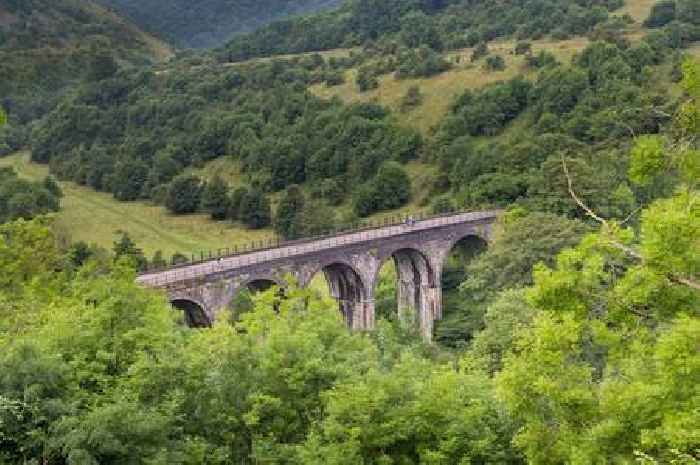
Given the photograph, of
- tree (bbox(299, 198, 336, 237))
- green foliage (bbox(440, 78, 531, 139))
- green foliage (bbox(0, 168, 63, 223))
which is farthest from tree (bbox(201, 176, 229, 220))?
green foliage (bbox(440, 78, 531, 139))

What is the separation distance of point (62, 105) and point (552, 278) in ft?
480

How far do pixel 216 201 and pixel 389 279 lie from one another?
127 feet

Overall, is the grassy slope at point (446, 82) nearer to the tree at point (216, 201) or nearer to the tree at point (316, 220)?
the tree at point (316, 220)

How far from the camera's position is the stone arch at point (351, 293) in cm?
6721

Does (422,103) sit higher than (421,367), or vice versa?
(422,103)

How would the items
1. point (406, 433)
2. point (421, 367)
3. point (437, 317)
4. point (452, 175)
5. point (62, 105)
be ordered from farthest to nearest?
point (62, 105) < point (452, 175) < point (437, 317) < point (421, 367) < point (406, 433)

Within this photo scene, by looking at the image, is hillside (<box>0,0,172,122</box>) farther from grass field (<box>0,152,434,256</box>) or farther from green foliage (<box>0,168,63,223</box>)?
green foliage (<box>0,168,63,223</box>)

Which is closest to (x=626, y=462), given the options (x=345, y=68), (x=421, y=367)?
(x=421, y=367)

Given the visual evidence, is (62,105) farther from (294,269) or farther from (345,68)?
(294,269)

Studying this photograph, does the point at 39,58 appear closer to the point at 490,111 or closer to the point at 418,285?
the point at 490,111

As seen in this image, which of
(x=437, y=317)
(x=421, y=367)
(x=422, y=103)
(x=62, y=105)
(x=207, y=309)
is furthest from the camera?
(x=62, y=105)

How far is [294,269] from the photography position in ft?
201

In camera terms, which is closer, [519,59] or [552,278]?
[552,278]

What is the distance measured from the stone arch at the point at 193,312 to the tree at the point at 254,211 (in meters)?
50.5
